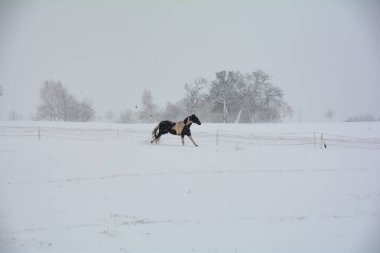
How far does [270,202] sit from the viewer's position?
15430 mm

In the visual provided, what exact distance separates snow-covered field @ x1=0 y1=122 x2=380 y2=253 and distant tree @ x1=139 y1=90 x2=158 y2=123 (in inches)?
2302

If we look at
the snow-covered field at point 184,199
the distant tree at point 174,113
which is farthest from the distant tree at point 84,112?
the snow-covered field at point 184,199

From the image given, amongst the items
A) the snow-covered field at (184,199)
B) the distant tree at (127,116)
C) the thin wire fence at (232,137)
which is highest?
the distant tree at (127,116)

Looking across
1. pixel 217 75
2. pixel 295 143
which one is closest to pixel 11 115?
pixel 217 75

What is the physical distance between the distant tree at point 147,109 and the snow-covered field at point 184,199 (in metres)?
58.5

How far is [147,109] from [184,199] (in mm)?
70265

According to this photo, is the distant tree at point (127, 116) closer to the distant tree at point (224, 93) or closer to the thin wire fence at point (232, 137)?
the distant tree at point (224, 93)

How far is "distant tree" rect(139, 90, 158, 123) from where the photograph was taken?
8312 cm

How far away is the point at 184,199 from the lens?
49.6ft

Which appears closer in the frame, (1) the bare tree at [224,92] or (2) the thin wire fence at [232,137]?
(2) the thin wire fence at [232,137]

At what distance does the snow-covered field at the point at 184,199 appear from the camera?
36.8ft

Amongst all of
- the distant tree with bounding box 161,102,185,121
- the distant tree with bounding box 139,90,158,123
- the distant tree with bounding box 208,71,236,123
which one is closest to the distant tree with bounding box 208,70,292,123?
the distant tree with bounding box 208,71,236,123

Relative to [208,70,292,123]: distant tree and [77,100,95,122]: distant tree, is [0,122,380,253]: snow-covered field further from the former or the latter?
[77,100,95,122]: distant tree

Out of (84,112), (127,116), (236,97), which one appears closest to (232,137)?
(236,97)
